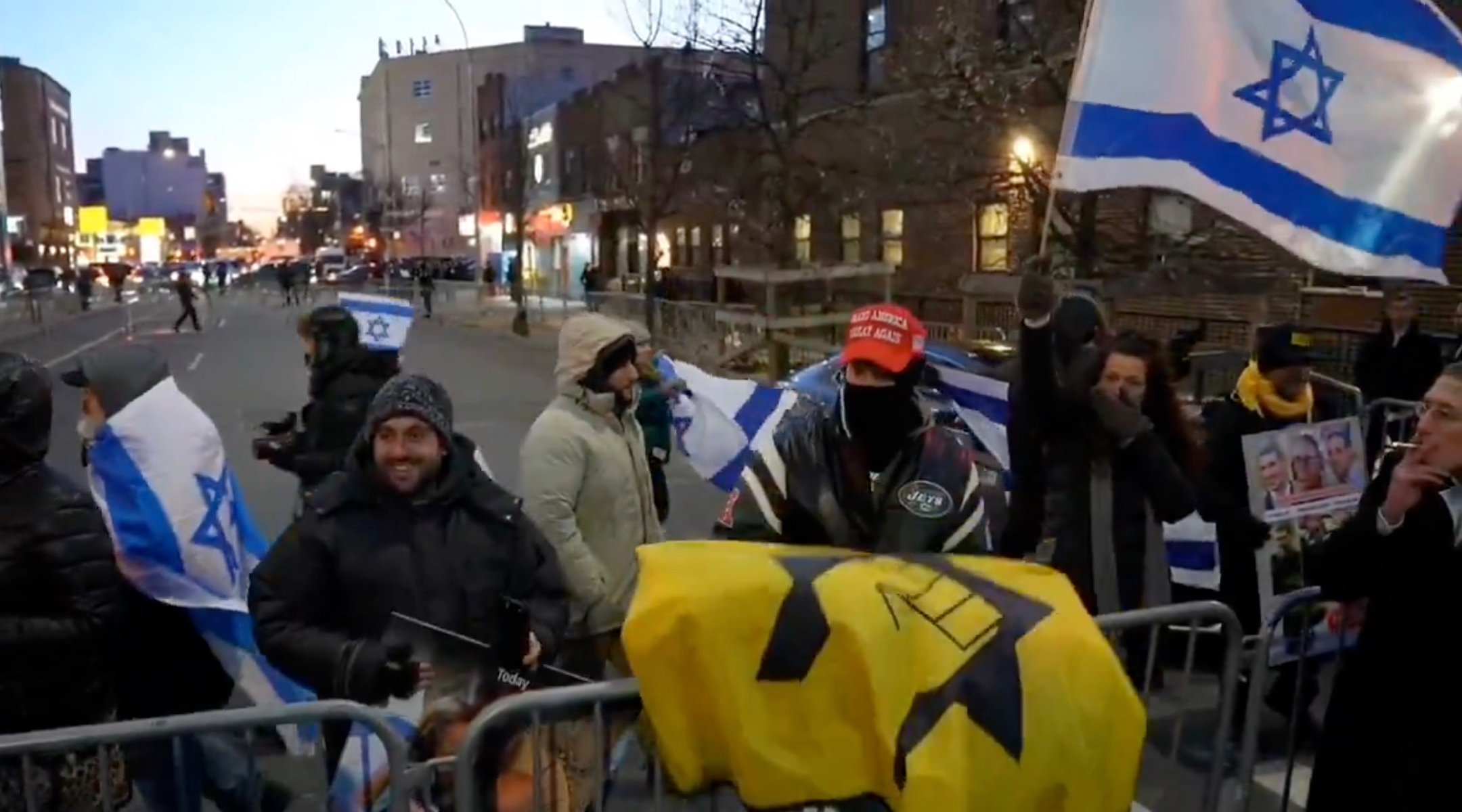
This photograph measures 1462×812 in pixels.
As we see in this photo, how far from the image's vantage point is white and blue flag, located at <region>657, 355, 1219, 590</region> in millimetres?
6664

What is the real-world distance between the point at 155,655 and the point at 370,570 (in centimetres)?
123

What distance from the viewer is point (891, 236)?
27812 mm

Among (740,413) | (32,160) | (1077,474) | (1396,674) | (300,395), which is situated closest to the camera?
(1396,674)

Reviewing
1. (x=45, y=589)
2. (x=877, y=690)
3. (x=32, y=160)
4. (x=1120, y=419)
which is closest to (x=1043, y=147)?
(x=1120, y=419)

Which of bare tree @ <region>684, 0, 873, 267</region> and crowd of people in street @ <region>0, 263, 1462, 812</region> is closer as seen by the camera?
crowd of people in street @ <region>0, 263, 1462, 812</region>

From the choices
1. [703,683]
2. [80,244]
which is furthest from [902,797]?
[80,244]

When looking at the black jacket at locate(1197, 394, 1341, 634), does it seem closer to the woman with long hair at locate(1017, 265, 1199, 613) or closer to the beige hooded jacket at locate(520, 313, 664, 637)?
the woman with long hair at locate(1017, 265, 1199, 613)

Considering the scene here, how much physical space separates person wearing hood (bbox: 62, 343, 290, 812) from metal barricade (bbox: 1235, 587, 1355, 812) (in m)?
2.89

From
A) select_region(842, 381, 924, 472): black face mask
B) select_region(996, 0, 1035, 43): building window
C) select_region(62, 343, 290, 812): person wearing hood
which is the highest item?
select_region(996, 0, 1035, 43): building window

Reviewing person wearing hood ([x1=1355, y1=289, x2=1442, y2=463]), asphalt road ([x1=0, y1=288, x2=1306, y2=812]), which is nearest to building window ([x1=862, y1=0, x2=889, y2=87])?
asphalt road ([x1=0, y1=288, x2=1306, y2=812])

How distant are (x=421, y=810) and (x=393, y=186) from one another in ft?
265

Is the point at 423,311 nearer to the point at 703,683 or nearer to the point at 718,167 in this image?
the point at 718,167

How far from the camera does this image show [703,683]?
2346mm

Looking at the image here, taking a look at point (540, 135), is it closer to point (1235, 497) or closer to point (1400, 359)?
point (1400, 359)
